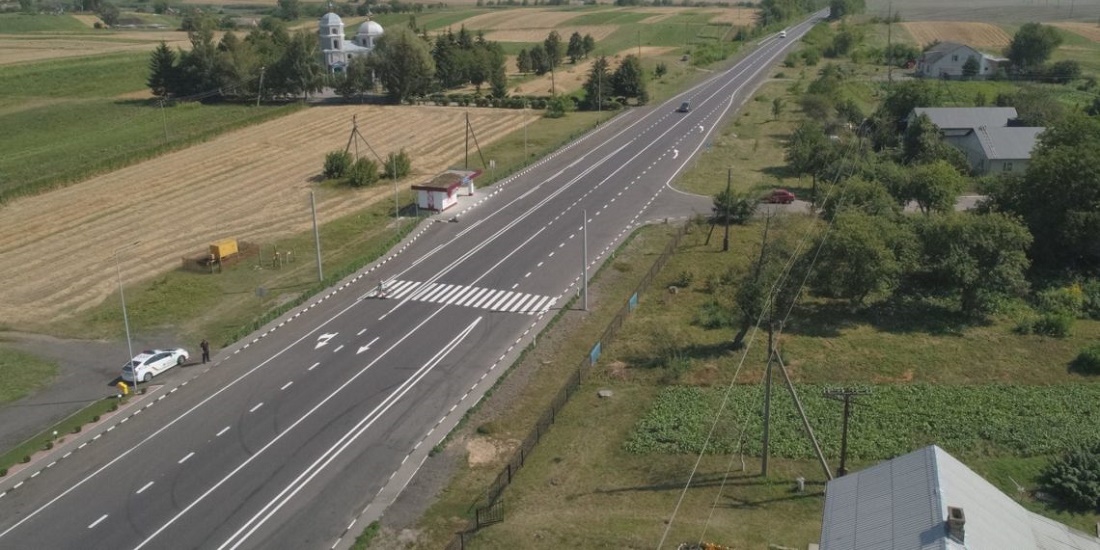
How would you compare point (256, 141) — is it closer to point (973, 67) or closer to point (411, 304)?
point (411, 304)

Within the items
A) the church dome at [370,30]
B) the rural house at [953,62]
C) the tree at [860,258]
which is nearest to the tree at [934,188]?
the tree at [860,258]

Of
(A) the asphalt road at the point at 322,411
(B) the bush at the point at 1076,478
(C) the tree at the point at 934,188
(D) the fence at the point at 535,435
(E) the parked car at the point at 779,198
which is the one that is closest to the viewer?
(B) the bush at the point at 1076,478

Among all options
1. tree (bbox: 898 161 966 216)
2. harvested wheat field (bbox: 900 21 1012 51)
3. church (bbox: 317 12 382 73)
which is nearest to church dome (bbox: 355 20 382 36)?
church (bbox: 317 12 382 73)

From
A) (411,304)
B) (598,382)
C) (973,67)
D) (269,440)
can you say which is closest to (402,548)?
(269,440)

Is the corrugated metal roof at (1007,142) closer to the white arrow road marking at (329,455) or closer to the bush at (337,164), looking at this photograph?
the white arrow road marking at (329,455)

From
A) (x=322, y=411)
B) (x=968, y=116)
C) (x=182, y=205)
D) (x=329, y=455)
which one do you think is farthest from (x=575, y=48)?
(x=329, y=455)

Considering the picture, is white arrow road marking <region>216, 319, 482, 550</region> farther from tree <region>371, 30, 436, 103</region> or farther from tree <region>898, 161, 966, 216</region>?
tree <region>371, 30, 436, 103</region>
